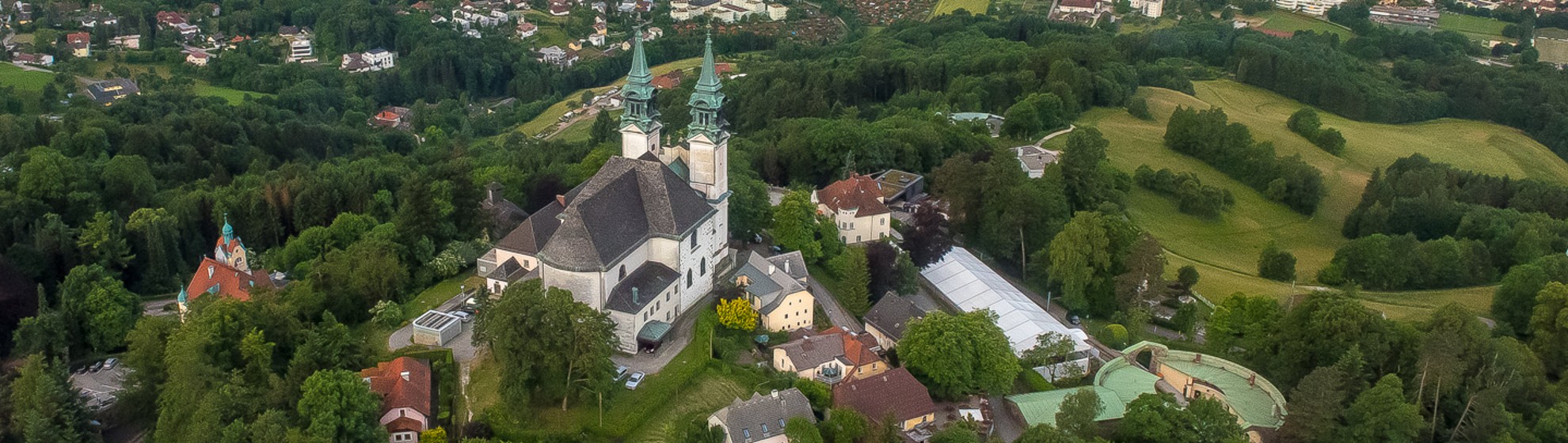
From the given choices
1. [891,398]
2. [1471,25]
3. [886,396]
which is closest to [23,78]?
[886,396]

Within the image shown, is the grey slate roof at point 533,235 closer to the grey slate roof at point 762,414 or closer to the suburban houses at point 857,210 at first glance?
the grey slate roof at point 762,414

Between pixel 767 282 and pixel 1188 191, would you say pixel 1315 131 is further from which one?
pixel 767 282

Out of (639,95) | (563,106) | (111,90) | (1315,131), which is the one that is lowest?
(563,106)

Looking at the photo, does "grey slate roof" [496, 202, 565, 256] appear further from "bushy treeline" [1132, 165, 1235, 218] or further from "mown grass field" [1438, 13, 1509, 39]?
"mown grass field" [1438, 13, 1509, 39]

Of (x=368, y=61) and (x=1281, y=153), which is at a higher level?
(x=1281, y=153)

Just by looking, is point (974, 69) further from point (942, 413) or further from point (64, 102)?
point (64, 102)

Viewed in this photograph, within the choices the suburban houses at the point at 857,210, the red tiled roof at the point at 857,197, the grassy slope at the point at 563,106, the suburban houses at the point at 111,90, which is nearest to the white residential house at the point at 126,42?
the suburban houses at the point at 111,90
